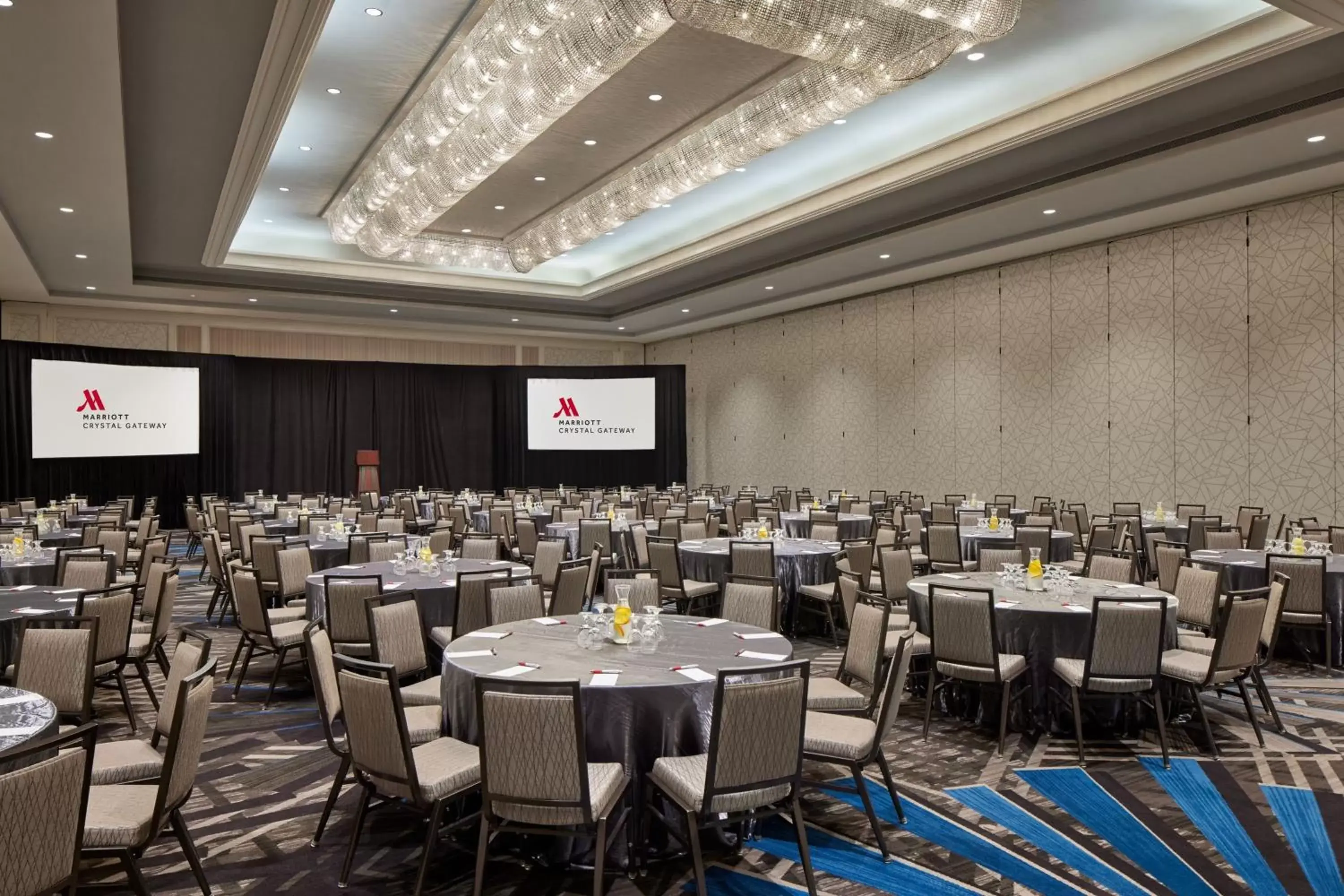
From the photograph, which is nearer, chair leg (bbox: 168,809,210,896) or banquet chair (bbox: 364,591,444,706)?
chair leg (bbox: 168,809,210,896)

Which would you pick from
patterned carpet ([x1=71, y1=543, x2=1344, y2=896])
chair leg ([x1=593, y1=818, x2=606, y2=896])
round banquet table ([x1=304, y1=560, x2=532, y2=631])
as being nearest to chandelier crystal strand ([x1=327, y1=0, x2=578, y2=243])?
round banquet table ([x1=304, y1=560, x2=532, y2=631])

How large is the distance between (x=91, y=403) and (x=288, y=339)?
4.59 m

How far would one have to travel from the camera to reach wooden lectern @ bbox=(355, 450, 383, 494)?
752 inches

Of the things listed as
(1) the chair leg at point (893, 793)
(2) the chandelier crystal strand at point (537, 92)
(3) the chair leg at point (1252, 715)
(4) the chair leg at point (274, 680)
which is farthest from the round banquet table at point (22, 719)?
(3) the chair leg at point (1252, 715)

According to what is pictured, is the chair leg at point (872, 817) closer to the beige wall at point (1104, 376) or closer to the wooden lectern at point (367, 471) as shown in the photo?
the beige wall at point (1104, 376)

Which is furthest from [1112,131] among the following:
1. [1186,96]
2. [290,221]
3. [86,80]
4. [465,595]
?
[290,221]

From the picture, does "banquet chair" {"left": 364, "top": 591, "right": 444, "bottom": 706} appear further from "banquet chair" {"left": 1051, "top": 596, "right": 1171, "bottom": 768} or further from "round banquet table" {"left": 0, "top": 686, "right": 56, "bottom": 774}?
"banquet chair" {"left": 1051, "top": 596, "right": 1171, "bottom": 768}

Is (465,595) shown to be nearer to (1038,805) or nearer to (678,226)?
(1038,805)

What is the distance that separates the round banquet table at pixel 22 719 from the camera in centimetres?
291

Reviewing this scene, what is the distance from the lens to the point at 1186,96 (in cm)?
777

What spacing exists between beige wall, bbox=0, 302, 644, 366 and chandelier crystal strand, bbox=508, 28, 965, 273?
9143 millimetres

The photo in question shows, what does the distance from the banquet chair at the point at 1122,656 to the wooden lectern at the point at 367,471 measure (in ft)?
53.9

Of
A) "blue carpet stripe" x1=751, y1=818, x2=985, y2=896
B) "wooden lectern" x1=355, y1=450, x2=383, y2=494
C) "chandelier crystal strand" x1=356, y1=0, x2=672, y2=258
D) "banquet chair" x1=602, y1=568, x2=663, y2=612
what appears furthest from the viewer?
"wooden lectern" x1=355, y1=450, x2=383, y2=494

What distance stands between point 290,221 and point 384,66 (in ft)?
22.4
